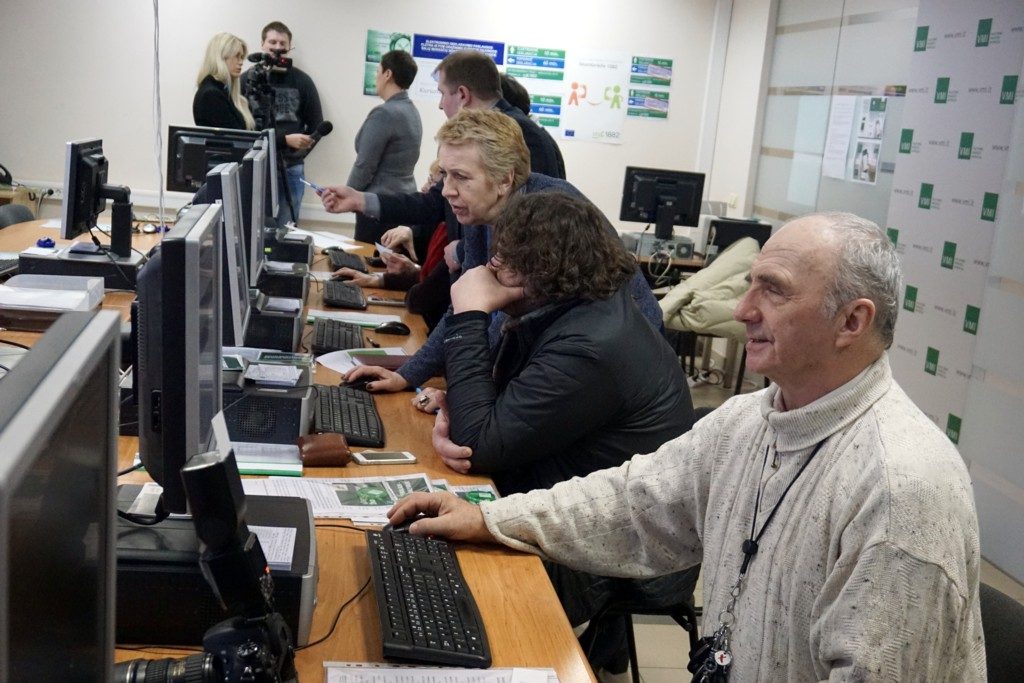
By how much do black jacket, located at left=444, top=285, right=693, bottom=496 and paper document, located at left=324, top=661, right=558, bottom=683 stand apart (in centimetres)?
77

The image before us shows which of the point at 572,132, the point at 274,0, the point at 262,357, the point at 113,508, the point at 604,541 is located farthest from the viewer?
the point at 572,132

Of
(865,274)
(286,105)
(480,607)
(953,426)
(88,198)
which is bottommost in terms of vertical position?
(953,426)

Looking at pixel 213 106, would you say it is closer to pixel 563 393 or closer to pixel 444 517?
pixel 563 393

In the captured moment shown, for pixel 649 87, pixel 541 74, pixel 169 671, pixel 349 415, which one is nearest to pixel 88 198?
pixel 349 415

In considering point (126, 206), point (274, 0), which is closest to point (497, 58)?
point (274, 0)

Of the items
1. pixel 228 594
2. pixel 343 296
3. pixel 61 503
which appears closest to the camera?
pixel 61 503

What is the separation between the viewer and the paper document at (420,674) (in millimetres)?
1398

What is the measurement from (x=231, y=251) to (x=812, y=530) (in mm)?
1299

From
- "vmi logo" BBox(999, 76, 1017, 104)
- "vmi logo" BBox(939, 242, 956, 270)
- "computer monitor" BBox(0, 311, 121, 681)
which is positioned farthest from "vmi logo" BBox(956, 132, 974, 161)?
"computer monitor" BBox(0, 311, 121, 681)

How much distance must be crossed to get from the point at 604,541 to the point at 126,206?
97.1 inches

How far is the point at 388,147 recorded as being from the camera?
6055 mm

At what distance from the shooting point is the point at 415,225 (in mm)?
4625

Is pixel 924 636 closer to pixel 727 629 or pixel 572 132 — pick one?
pixel 727 629

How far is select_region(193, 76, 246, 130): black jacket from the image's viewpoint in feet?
20.3
